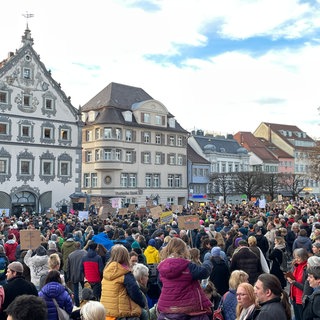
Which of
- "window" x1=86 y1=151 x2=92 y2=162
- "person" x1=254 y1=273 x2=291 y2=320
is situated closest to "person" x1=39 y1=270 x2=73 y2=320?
"person" x1=254 y1=273 x2=291 y2=320

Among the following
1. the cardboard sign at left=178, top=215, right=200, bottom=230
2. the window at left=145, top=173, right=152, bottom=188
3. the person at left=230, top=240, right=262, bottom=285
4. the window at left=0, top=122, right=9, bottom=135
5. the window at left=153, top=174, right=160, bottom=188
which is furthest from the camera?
the window at left=153, top=174, right=160, bottom=188

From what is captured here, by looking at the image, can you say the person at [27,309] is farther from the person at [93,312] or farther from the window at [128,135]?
the window at [128,135]

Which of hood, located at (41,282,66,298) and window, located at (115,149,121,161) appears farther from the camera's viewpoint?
window, located at (115,149,121,161)

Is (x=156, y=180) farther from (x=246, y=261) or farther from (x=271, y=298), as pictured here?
(x=271, y=298)

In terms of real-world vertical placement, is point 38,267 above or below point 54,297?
below

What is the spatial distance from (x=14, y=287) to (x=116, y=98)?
49.4 m

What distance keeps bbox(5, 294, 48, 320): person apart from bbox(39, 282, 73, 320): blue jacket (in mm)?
2467

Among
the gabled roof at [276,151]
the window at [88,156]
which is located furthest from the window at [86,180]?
the gabled roof at [276,151]

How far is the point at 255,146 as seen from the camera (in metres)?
78.2

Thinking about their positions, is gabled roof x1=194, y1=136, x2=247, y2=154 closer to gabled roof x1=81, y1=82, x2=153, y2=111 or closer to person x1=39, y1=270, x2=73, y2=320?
gabled roof x1=81, y1=82, x2=153, y2=111

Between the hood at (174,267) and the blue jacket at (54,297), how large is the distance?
1.42 meters

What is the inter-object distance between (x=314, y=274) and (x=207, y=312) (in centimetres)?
149

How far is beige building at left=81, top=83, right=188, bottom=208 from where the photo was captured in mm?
50812

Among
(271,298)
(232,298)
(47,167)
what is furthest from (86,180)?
(271,298)
